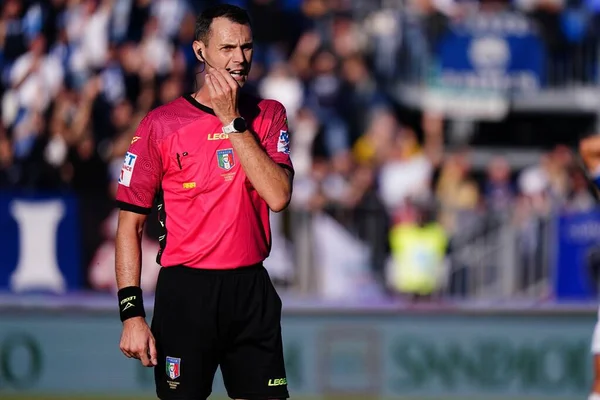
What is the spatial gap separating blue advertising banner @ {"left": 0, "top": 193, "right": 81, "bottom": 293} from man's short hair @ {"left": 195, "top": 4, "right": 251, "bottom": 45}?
7529mm

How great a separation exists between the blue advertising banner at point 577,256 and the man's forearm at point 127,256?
7.93 meters

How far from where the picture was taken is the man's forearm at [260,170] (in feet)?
15.8

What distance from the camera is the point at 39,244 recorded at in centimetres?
1226

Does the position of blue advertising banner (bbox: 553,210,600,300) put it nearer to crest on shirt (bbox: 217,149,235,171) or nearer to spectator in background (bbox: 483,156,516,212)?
spectator in background (bbox: 483,156,516,212)

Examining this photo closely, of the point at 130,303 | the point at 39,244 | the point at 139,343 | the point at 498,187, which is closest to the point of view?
the point at 139,343

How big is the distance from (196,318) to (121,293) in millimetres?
328

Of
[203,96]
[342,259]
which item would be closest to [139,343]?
[203,96]

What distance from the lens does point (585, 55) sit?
55.0 feet

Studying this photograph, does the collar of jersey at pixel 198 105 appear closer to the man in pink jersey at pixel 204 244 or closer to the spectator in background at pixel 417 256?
the man in pink jersey at pixel 204 244

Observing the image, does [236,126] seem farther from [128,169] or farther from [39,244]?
[39,244]

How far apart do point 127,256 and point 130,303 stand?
0.64 ft

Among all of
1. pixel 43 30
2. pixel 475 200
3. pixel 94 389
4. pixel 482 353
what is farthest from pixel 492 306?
pixel 43 30

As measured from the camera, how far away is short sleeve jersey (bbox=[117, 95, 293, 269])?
16.6 ft

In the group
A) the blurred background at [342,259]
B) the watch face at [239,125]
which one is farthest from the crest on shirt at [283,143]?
the blurred background at [342,259]
